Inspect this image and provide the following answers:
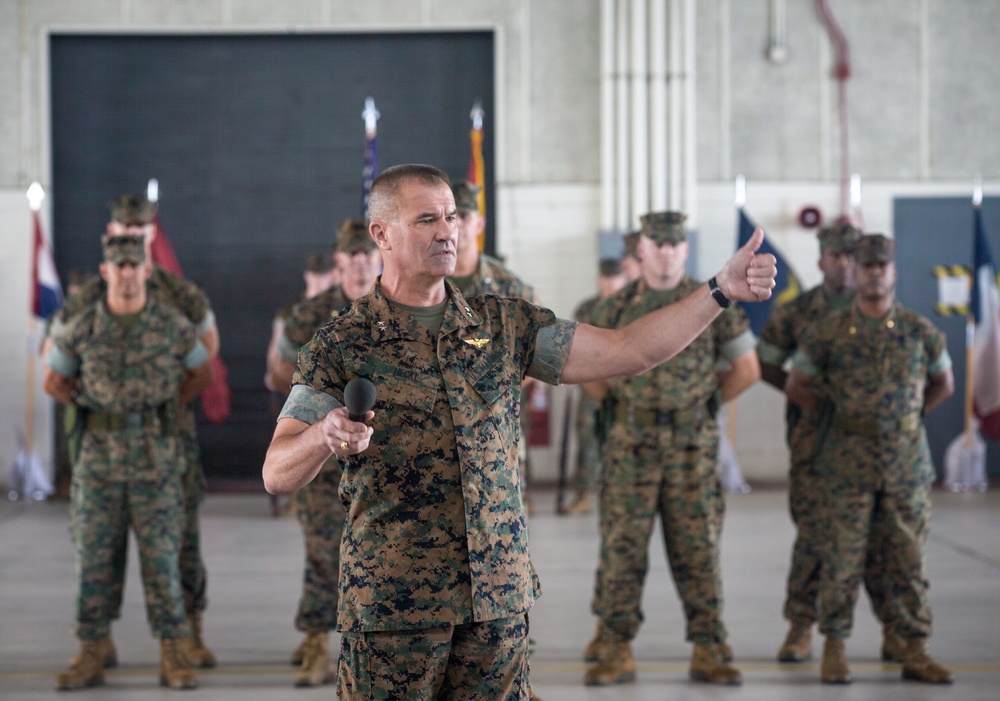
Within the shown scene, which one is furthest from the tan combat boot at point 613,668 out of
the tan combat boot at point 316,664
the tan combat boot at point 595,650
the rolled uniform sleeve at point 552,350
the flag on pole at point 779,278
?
the flag on pole at point 779,278

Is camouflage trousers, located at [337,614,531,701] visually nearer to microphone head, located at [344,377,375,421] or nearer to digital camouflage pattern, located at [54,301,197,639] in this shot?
microphone head, located at [344,377,375,421]

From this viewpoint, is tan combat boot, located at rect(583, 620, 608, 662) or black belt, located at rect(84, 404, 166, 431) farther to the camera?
tan combat boot, located at rect(583, 620, 608, 662)

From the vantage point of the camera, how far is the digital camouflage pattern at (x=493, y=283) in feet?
16.3

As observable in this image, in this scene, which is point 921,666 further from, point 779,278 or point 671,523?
point 779,278

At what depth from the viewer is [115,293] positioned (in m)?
5.12

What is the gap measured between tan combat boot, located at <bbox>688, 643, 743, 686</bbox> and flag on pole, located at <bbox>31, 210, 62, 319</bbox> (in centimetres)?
694

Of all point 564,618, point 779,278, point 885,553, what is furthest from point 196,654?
point 779,278

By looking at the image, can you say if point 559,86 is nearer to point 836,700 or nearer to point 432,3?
point 432,3

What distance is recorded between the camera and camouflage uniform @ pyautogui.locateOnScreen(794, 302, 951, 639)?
514cm

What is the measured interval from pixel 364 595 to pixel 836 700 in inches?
112

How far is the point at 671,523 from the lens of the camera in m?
5.12

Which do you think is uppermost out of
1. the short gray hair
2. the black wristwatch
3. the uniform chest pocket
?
the short gray hair

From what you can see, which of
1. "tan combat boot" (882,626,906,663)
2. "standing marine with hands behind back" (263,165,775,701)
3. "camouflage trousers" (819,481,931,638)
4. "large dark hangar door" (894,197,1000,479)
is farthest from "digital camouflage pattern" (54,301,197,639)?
"large dark hangar door" (894,197,1000,479)

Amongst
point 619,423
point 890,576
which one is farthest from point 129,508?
point 890,576
